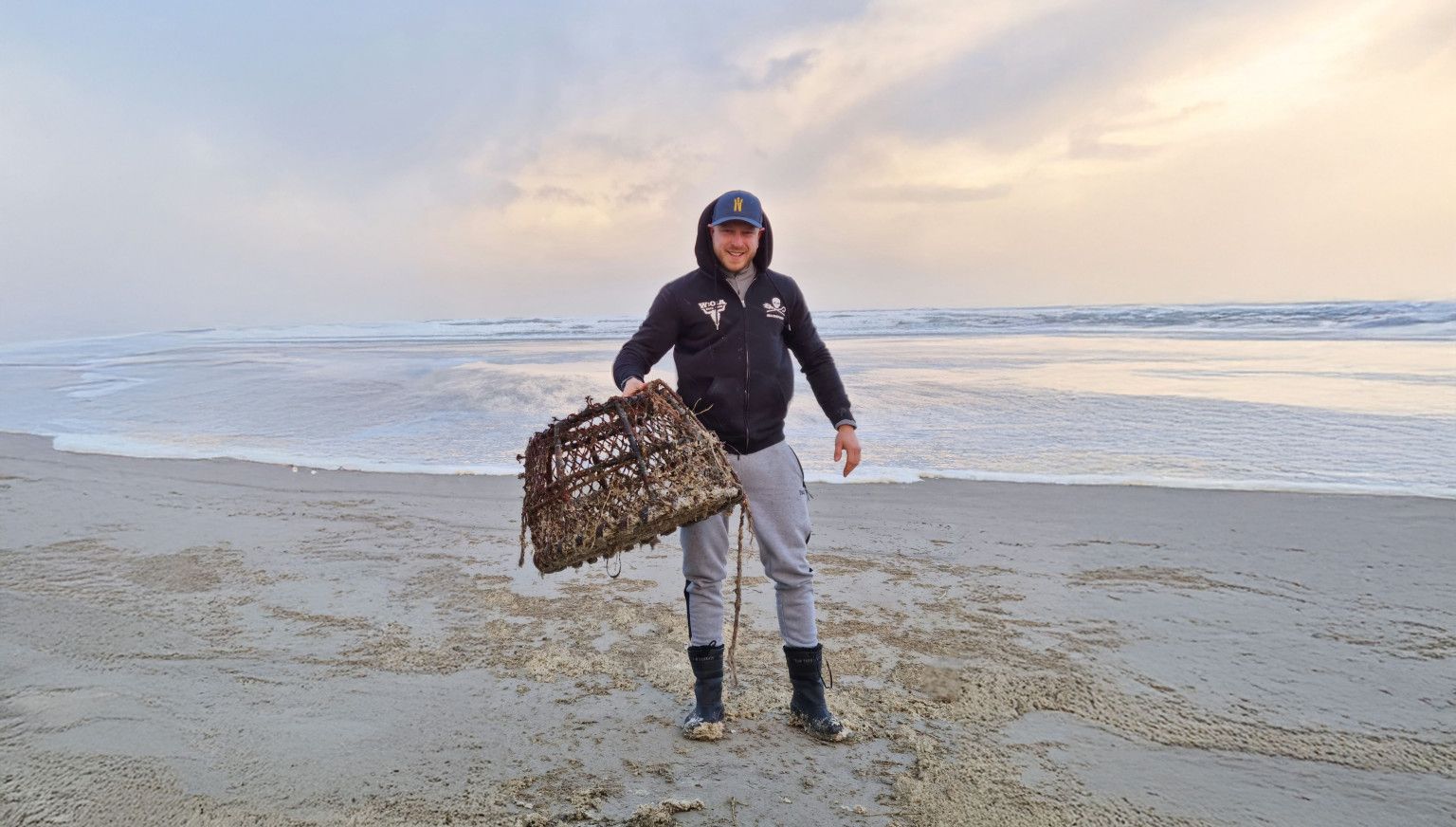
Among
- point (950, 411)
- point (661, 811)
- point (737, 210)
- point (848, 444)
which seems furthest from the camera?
point (950, 411)

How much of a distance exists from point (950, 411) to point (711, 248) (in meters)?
7.98

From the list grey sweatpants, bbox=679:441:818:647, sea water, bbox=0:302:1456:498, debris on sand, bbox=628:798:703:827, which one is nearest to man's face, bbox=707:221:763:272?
grey sweatpants, bbox=679:441:818:647

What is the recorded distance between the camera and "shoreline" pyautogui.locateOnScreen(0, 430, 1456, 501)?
19.8ft

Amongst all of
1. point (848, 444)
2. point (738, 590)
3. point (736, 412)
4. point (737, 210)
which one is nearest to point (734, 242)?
point (737, 210)

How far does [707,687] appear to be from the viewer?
9.90ft

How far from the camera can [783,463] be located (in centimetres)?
308

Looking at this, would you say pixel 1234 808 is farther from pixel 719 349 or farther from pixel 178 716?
pixel 178 716

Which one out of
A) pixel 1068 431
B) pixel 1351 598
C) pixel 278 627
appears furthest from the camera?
pixel 1068 431

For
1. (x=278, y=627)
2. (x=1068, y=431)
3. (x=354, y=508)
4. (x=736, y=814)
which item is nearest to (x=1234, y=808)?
(x=736, y=814)

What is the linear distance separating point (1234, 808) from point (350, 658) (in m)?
3.49

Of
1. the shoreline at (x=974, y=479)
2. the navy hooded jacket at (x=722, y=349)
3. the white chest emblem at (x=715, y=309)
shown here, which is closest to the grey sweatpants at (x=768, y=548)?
the navy hooded jacket at (x=722, y=349)

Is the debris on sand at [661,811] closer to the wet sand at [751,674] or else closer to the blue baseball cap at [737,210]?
the wet sand at [751,674]

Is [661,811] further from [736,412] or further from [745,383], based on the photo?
[745,383]

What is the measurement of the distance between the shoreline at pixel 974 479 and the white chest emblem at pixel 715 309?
4002 millimetres
